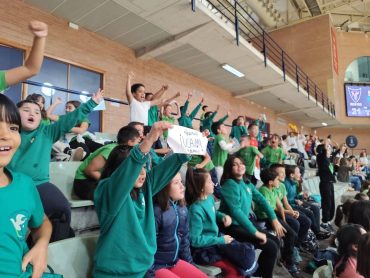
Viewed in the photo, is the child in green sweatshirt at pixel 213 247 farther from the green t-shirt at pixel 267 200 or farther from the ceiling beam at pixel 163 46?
the ceiling beam at pixel 163 46

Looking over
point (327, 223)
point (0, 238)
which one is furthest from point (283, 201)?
point (0, 238)

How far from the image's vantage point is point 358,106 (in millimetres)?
17172

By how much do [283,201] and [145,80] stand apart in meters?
5.61

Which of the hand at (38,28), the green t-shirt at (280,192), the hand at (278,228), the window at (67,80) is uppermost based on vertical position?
the window at (67,80)

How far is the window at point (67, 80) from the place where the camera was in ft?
20.0

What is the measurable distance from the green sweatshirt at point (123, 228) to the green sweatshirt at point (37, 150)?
70 cm

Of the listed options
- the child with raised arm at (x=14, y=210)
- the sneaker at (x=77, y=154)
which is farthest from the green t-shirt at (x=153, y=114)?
the child with raised arm at (x=14, y=210)

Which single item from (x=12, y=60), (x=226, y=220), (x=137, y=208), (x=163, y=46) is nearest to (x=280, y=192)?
(x=226, y=220)

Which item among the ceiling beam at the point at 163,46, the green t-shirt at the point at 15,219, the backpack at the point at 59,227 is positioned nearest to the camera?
the green t-shirt at the point at 15,219

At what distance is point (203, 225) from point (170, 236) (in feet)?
1.92

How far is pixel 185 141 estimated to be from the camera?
1514mm

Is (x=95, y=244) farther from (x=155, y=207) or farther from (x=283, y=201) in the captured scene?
(x=283, y=201)

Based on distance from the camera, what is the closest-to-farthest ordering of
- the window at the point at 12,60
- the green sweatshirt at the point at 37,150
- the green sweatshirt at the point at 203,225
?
the green sweatshirt at the point at 37,150 < the green sweatshirt at the point at 203,225 < the window at the point at 12,60

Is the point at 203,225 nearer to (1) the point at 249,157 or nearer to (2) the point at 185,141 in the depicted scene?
(2) the point at 185,141
